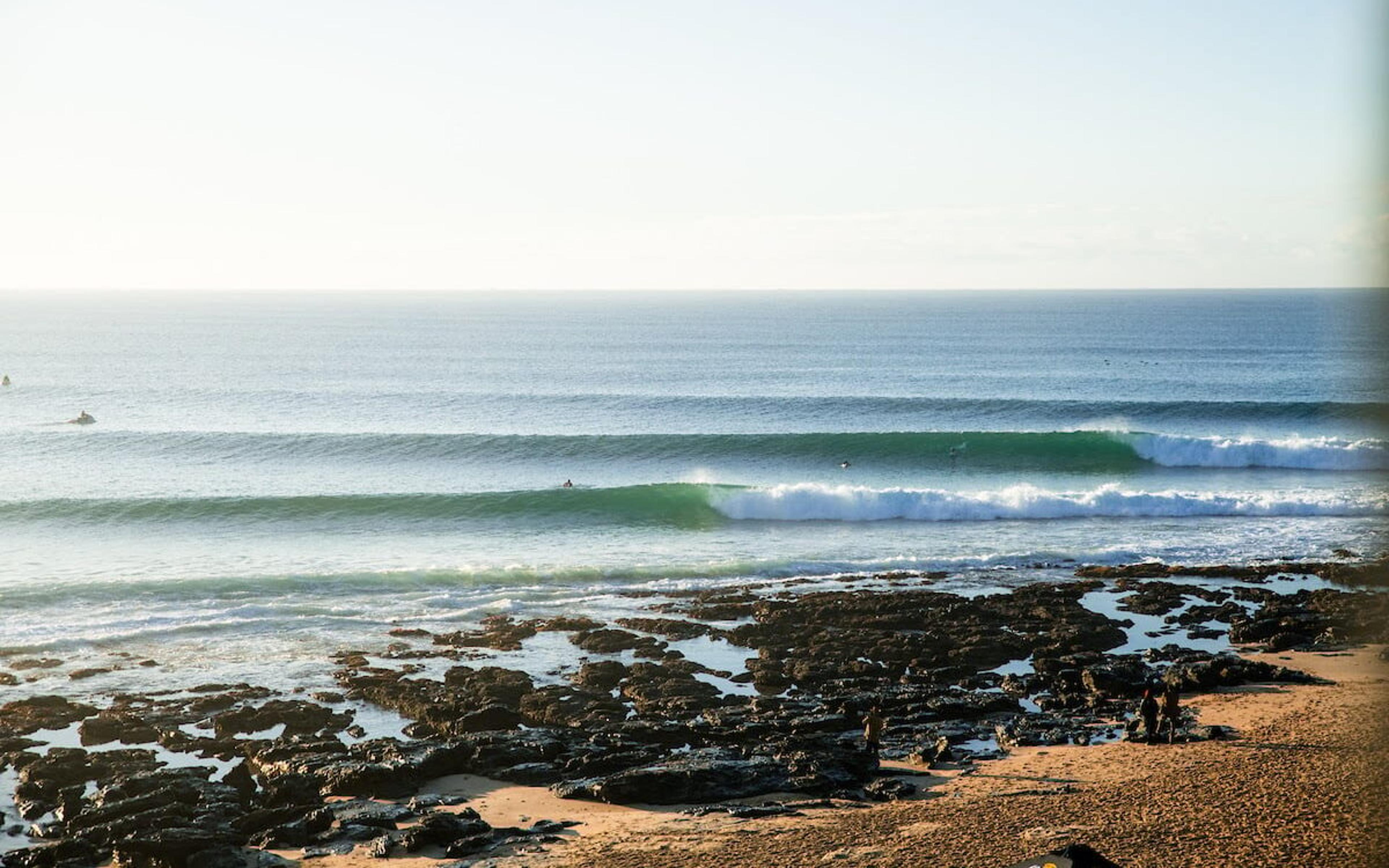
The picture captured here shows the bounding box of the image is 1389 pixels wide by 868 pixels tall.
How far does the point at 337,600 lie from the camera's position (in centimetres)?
2448

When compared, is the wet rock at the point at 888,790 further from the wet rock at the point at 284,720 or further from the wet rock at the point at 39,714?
the wet rock at the point at 39,714

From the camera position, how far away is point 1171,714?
1564 cm

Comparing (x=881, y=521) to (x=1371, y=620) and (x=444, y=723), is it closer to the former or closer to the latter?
(x=1371, y=620)

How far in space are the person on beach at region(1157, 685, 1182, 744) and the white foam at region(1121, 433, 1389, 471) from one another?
27.5 metres

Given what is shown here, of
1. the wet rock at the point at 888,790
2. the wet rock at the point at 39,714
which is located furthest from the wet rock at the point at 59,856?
the wet rock at the point at 888,790

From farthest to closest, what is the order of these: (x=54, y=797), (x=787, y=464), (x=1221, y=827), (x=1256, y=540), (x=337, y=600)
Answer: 1. (x=787, y=464)
2. (x=1256, y=540)
3. (x=337, y=600)
4. (x=54, y=797)
5. (x=1221, y=827)

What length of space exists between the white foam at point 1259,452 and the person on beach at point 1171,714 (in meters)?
27.5

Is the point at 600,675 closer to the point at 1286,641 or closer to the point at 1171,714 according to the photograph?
the point at 1171,714

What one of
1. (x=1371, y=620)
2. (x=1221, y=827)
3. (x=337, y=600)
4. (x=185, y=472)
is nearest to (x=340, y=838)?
(x=1221, y=827)

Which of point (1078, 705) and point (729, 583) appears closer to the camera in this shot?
point (1078, 705)

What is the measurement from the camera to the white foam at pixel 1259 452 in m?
40.2

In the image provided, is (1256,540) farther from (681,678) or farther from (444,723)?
(444,723)

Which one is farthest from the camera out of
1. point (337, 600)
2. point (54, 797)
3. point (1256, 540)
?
point (1256, 540)

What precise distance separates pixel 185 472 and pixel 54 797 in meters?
25.6
